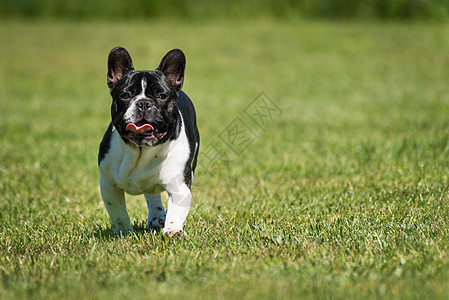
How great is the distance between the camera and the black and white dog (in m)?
4.03

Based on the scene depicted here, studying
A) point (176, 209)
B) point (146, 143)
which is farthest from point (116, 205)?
point (146, 143)

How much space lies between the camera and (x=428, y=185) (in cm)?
546

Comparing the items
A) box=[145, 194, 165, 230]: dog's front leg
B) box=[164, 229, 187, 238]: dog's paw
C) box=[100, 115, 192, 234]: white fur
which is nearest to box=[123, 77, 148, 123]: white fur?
box=[100, 115, 192, 234]: white fur

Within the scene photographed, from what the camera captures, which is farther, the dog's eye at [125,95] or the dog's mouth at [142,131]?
the dog's eye at [125,95]

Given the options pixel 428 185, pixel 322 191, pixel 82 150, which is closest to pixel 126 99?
pixel 322 191

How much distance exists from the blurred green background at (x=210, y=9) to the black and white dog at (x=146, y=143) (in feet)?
91.0

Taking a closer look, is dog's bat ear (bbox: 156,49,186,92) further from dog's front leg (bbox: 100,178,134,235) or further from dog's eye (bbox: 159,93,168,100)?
dog's front leg (bbox: 100,178,134,235)

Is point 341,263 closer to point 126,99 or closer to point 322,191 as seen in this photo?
point 126,99

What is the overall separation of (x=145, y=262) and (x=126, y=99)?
1.25 m

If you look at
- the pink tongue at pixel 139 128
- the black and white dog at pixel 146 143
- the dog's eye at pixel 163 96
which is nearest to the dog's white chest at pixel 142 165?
the black and white dog at pixel 146 143

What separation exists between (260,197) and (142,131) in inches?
82.4

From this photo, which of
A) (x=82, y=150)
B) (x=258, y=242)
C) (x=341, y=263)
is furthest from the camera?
(x=82, y=150)

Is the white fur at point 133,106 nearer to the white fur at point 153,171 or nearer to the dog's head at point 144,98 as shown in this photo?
the dog's head at point 144,98

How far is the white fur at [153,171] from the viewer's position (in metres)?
4.18
